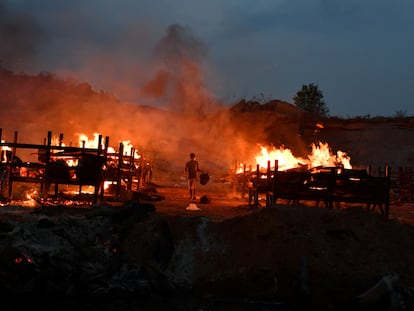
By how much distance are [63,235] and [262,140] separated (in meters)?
34.9

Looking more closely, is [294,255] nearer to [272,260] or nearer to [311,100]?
→ [272,260]

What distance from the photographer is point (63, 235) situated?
32.8 feet

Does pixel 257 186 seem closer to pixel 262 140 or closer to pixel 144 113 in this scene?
pixel 262 140

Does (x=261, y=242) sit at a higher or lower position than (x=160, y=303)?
higher

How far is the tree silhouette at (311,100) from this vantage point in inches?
2136

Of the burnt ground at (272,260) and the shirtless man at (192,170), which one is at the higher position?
the shirtless man at (192,170)

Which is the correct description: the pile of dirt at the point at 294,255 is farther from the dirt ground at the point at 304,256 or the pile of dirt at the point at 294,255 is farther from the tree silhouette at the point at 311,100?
the tree silhouette at the point at 311,100

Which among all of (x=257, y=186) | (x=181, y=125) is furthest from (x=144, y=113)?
(x=257, y=186)

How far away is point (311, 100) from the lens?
179 ft

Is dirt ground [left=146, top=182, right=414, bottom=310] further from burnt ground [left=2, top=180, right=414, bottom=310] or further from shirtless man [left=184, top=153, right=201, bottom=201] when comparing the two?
shirtless man [left=184, top=153, right=201, bottom=201]

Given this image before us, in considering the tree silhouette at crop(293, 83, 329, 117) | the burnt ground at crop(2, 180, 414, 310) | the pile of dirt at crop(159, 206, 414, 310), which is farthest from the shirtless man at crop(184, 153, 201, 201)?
the tree silhouette at crop(293, 83, 329, 117)

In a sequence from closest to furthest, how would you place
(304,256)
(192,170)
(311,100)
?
(304,256) → (192,170) → (311,100)

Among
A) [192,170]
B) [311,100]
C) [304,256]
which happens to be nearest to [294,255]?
[304,256]

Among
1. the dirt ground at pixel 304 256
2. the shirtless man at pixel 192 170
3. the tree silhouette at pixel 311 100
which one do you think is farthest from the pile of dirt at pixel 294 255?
the tree silhouette at pixel 311 100
